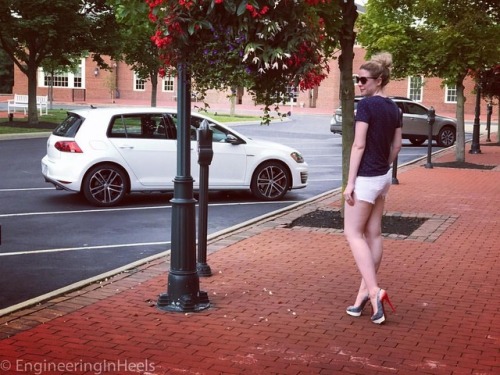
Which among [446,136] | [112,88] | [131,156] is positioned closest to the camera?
[131,156]

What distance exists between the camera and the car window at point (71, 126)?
40.8 feet

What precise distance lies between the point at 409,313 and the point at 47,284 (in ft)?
11.0

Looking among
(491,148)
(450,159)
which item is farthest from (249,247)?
(491,148)

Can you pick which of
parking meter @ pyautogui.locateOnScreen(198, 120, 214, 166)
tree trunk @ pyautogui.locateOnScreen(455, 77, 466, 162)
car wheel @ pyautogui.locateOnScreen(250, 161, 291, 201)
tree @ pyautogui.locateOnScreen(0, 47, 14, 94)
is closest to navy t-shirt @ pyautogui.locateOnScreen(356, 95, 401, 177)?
parking meter @ pyautogui.locateOnScreen(198, 120, 214, 166)

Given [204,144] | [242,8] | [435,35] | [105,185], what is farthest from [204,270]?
[435,35]

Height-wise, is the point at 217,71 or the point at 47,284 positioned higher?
the point at 217,71

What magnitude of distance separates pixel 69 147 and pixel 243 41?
273 inches

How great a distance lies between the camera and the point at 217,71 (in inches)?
242

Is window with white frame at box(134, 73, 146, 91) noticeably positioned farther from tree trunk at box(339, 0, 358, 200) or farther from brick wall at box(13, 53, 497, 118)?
tree trunk at box(339, 0, 358, 200)

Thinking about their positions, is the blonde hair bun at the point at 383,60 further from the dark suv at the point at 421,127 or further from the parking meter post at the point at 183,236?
the dark suv at the point at 421,127

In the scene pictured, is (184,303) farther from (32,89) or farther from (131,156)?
(32,89)

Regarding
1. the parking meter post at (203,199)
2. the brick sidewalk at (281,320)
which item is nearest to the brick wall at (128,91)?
the brick sidewalk at (281,320)

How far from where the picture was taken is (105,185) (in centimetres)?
1231

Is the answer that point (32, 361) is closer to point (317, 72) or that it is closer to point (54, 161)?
point (317, 72)
